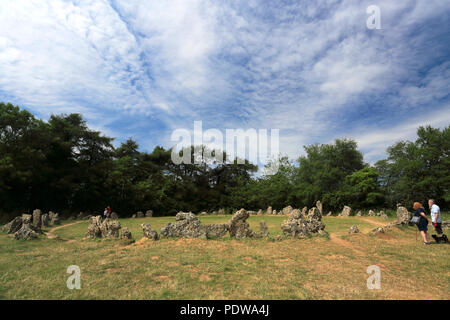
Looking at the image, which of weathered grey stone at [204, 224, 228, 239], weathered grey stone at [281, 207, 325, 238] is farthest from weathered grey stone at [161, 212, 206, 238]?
weathered grey stone at [281, 207, 325, 238]

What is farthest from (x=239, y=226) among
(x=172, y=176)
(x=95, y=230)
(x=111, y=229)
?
(x=172, y=176)

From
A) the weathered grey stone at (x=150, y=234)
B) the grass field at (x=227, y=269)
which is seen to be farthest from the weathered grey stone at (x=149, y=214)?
the weathered grey stone at (x=150, y=234)

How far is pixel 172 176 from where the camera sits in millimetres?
39125

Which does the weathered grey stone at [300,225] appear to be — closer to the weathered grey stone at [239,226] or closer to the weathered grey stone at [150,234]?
the weathered grey stone at [239,226]

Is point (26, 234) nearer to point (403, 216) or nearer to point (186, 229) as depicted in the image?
point (186, 229)

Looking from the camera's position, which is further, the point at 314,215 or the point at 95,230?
the point at 314,215

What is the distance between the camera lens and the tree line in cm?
2288

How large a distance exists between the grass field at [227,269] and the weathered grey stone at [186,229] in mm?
798

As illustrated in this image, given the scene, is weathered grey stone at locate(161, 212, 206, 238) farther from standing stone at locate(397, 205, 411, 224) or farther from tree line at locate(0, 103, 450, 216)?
tree line at locate(0, 103, 450, 216)

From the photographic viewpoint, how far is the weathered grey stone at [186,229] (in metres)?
11.0

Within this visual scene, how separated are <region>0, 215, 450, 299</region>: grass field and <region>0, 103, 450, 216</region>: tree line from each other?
16881 millimetres

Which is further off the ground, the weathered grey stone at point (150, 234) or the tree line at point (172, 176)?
the tree line at point (172, 176)

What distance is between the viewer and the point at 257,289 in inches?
193

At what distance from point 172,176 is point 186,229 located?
28833 mm
